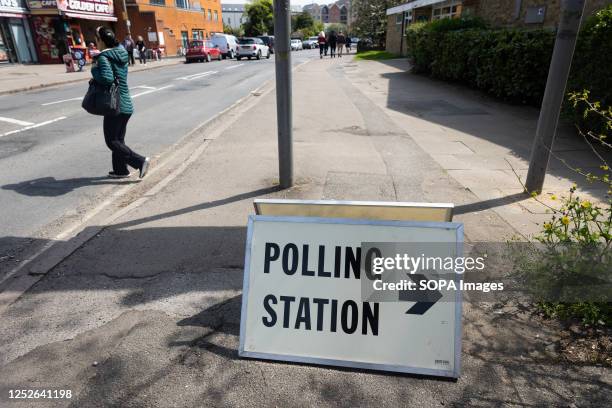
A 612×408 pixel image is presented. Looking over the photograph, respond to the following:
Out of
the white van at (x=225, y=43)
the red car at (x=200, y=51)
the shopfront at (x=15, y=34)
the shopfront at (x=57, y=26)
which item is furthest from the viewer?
the white van at (x=225, y=43)

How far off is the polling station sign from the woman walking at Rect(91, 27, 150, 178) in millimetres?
4019

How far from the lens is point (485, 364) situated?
2.50 m

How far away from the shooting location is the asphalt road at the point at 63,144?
5.07 m

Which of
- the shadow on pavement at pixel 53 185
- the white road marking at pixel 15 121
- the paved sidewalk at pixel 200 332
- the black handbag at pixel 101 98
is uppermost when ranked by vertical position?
the black handbag at pixel 101 98

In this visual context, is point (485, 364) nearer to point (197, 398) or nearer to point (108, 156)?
point (197, 398)

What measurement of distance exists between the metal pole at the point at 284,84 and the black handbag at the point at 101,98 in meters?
2.25

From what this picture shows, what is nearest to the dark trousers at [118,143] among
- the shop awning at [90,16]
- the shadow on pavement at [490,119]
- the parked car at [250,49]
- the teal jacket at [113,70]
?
the teal jacket at [113,70]

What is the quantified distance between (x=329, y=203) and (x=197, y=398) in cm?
138

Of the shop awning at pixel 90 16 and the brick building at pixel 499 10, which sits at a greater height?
the shop awning at pixel 90 16

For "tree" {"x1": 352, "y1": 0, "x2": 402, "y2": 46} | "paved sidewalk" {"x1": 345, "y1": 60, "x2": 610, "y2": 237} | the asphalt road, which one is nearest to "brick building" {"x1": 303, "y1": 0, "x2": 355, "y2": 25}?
"tree" {"x1": 352, "y1": 0, "x2": 402, "y2": 46}

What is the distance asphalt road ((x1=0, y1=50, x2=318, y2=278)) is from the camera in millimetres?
5066

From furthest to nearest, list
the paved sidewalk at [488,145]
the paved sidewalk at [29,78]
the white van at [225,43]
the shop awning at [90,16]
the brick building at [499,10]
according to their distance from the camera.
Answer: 1. the white van at [225,43]
2. the shop awning at [90,16]
3. the paved sidewalk at [29,78]
4. the brick building at [499,10]
5. the paved sidewalk at [488,145]

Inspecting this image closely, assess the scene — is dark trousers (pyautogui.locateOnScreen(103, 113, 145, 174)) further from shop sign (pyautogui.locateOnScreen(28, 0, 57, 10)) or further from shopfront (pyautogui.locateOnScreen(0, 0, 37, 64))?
shop sign (pyautogui.locateOnScreen(28, 0, 57, 10))

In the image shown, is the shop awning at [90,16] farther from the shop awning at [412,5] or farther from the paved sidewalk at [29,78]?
the shop awning at [412,5]
